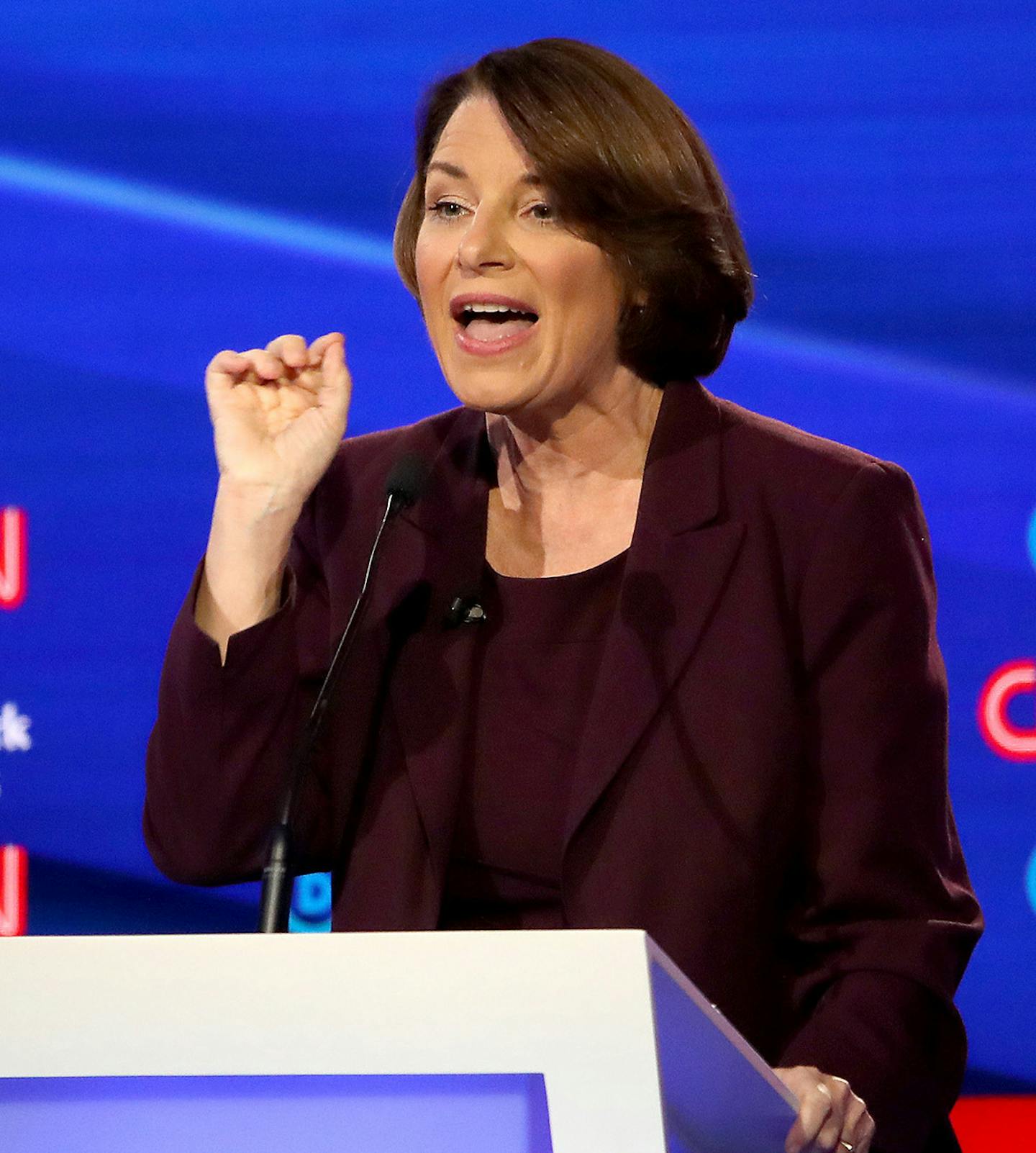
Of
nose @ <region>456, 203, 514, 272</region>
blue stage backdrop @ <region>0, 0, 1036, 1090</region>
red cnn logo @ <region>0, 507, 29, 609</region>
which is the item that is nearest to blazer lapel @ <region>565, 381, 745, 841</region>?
nose @ <region>456, 203, 514, 272</region>

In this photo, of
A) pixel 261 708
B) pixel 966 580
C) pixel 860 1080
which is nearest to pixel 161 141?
pixel 261 708

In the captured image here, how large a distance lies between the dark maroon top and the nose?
311 millimetres

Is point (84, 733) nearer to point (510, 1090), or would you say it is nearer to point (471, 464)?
A: point (471, 464)

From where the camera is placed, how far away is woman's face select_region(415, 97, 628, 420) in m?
1.67

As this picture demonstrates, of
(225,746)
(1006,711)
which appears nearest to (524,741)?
(225,746)

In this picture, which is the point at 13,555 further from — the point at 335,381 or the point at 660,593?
the point at 660,593

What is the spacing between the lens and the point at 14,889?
225 cm

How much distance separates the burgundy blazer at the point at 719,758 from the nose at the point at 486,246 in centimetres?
25

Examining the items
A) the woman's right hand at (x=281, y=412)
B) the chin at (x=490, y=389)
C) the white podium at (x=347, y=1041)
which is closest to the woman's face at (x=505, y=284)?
the chin at (x=490, y=389)

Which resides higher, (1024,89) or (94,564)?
(1024,89)

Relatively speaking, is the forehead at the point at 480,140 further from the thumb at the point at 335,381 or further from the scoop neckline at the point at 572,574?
the scoop neckline at the point at 572,574

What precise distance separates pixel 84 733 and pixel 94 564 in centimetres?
22

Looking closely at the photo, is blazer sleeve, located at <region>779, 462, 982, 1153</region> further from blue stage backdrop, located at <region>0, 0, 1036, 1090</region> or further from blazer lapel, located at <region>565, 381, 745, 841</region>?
blue stage backdrop, located at <region>0, 0, 1036, 1090</region>

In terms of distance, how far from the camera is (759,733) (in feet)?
5.15
